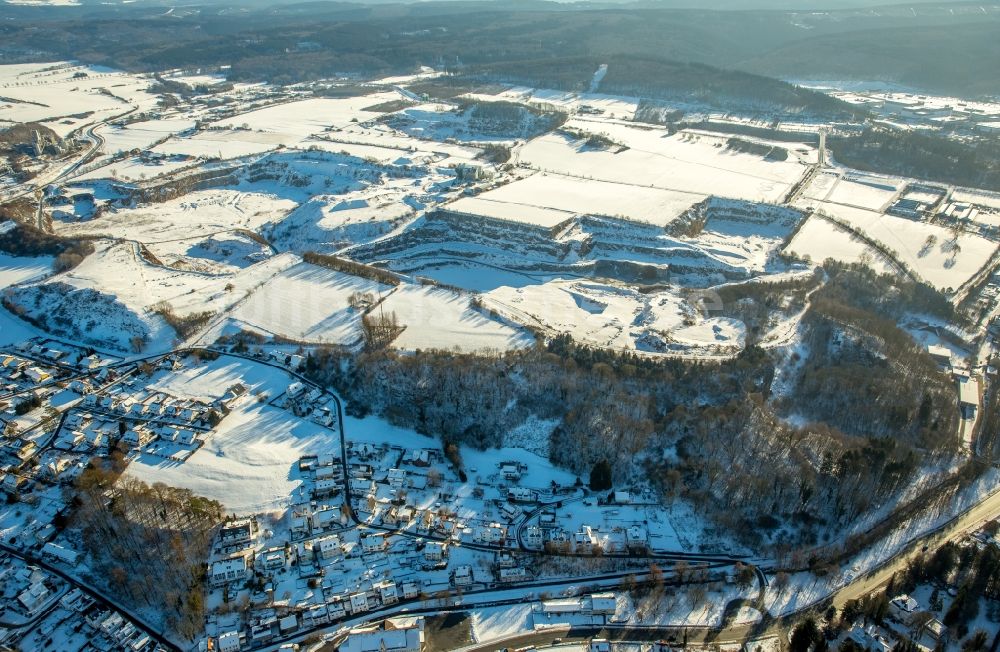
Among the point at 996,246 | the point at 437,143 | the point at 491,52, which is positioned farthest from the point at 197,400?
the point at 491,52

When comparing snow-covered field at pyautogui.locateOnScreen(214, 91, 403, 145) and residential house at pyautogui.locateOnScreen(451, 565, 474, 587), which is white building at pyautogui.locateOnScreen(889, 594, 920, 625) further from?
snow-covered field at pyautogui.locateOnScreen(214, 91, 403, 145)

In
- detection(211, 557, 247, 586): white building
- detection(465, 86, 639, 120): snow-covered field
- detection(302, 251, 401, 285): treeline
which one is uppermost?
detection(465, 86, 639, 120): snow-covered field

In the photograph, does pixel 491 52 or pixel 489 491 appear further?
pixel 491 52

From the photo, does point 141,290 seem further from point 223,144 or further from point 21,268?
point 223,144

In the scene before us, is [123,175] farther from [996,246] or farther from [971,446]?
[996,246]

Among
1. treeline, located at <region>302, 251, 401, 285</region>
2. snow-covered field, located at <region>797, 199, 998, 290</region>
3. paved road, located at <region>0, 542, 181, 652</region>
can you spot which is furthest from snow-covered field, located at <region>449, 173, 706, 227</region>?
paved road, located at <region>0, 542, 181, 652</region>

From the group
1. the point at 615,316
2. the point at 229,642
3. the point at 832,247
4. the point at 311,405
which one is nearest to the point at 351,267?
the point at 311,405
